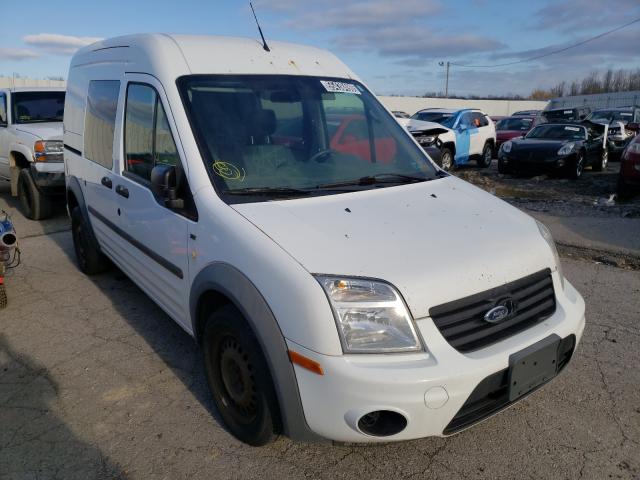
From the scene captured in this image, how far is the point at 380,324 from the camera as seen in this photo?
212cm

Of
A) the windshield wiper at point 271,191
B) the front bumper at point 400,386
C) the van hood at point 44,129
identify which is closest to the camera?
the front bumper at point 400,386

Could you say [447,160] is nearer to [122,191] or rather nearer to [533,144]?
[533,144]

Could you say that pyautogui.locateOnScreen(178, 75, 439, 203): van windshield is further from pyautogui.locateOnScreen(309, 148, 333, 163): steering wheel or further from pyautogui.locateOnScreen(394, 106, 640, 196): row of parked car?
pyautogui.locateOnScreen(394, 106, 640, 196): row of parked car

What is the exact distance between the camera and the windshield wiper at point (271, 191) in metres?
2.73

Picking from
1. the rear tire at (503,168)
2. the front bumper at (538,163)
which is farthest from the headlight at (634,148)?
the rear tire at (503,168)

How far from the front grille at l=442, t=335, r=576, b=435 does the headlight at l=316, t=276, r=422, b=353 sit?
334 mm

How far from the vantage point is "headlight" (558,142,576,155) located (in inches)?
458

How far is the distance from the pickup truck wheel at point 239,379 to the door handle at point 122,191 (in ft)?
4.51

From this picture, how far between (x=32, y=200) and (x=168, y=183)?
18.8 feet

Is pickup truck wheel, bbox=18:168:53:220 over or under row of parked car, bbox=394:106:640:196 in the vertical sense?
under

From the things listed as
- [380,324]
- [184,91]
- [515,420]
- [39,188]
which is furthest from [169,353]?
[39,188]

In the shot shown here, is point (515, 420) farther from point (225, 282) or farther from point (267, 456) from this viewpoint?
point (225, 282)

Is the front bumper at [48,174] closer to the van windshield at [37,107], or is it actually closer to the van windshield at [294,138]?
the van windshield at [37,107]

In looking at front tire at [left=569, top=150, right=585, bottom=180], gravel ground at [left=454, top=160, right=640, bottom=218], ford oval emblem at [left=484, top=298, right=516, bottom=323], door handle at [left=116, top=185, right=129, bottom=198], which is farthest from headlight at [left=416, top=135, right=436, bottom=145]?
ford oval emblem at [left=484, top=298, right=516, bottom=323]
